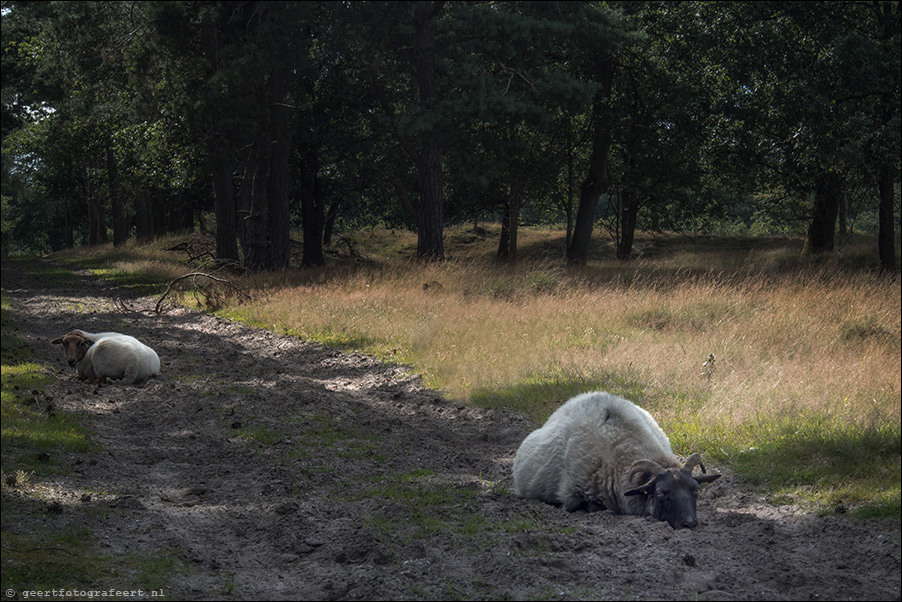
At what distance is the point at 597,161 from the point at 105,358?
19.8m

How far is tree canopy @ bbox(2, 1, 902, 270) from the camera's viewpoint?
1377 centimetres

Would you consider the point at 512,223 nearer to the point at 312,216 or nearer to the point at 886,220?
the point at 312,216

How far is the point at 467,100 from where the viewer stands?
18.4m

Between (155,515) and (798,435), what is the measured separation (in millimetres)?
5678

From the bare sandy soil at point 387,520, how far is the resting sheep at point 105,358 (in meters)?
0.43

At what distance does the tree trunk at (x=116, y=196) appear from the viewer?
32.7 meters

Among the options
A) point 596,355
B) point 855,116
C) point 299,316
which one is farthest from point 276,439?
point 855,116

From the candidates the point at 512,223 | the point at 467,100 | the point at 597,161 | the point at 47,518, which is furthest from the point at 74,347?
the point at 512,223

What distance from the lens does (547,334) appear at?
12.6m

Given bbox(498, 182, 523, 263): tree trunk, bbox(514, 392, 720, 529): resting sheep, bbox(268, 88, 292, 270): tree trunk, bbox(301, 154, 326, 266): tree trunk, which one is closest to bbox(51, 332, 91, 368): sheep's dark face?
bbox(514, 392, 720, 529): resting sheep

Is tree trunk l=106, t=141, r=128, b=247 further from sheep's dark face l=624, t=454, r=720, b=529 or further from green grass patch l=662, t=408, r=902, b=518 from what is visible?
sheep's dark face l=624, t=454, r=720, b=529

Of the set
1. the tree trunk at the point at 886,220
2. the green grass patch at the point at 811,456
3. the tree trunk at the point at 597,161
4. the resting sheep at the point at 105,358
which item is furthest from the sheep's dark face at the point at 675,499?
the tree trunk at the point at 597,161

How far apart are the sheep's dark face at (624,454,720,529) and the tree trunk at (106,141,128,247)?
28.1 m

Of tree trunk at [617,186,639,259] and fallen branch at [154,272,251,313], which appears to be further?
tree trunk at [617,186,639,259]
